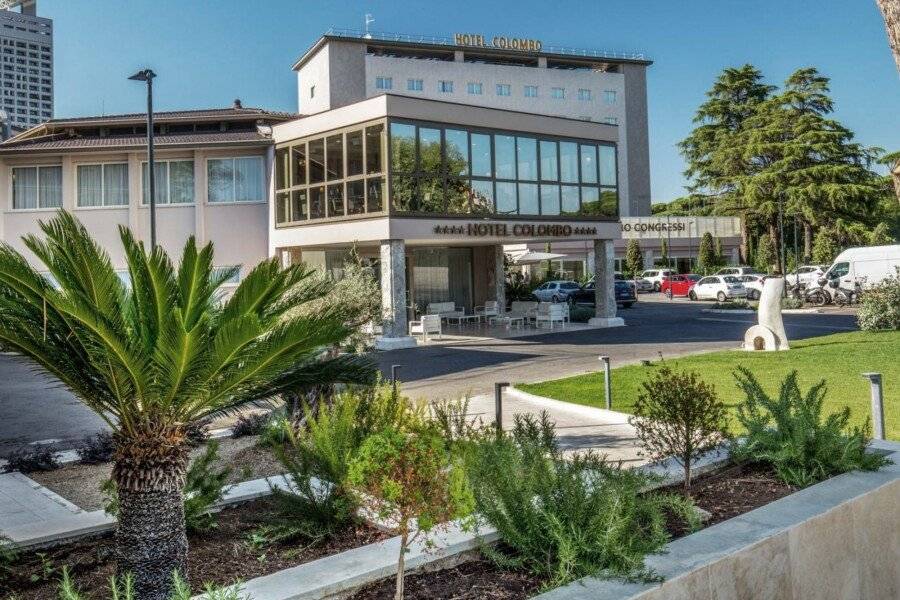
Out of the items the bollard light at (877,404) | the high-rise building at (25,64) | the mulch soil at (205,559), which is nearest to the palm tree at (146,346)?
the mulch soil at (205,559)

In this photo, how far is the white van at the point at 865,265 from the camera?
34.2 m

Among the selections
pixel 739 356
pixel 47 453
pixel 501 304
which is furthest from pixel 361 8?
pixel 47 453

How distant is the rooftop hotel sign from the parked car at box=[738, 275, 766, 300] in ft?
92.6

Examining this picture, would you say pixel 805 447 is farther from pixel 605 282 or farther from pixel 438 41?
pixel 438 41

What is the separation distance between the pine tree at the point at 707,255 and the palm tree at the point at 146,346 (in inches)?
2187

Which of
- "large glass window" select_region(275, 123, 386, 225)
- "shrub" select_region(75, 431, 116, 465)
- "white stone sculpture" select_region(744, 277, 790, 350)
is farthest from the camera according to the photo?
"large glass window" select_region(275, 123, 386, 225)

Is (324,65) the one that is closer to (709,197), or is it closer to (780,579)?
(709,197)

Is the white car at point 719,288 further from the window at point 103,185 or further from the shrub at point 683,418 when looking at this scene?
the shrub at point 683,418

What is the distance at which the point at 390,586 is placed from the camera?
4.13 meters

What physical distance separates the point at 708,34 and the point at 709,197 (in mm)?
52468

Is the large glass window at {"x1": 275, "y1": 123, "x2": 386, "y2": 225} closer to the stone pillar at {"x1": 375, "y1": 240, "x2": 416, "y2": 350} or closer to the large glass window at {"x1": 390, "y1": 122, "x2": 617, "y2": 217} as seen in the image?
the large glass window at {"x1": 390, "y1": 122, "x2": 617, "y2": 217}

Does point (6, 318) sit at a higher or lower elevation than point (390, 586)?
higher

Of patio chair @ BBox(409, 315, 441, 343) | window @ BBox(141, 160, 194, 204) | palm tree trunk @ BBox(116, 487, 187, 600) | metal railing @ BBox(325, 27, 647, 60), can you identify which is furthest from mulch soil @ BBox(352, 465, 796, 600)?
metal railing @ BBox(325, 27, 647, 60)

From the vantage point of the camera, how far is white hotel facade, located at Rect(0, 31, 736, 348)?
2252cm
